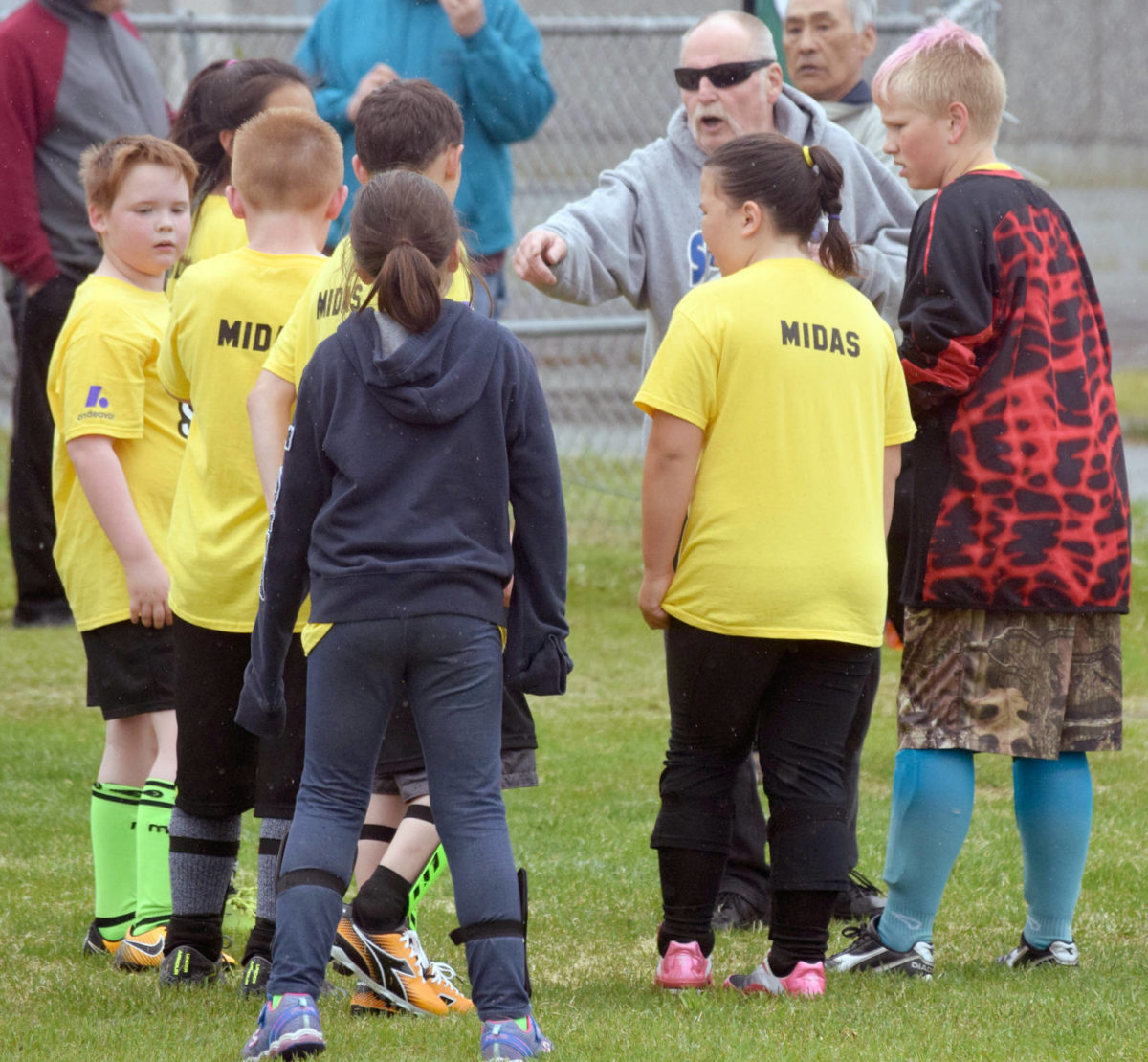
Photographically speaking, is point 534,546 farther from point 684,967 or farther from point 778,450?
point 684,967

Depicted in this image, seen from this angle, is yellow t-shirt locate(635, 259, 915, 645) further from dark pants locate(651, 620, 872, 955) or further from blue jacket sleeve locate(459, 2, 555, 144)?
blue jacket sleeve locate(459, 2, 555, 144)

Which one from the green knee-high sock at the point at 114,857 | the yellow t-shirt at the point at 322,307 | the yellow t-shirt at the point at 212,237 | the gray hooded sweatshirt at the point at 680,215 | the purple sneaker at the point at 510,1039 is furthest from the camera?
the gray hooded sweatshirt at the point at 680,215

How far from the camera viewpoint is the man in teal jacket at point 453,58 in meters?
6.51

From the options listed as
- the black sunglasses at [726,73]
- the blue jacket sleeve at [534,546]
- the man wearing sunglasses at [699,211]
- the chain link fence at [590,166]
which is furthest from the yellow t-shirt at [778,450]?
the chain link fence at [590,166]

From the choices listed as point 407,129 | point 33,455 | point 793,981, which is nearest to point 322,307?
point 407,129

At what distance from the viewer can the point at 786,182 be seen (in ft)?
10.9

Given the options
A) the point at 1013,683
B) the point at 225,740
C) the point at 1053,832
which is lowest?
the point at 1053,832

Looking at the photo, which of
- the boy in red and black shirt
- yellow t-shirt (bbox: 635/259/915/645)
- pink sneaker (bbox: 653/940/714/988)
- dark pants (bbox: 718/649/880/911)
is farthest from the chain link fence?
pink sneaker (bbox: 653/940/714/988)

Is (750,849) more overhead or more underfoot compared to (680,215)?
more underfoot

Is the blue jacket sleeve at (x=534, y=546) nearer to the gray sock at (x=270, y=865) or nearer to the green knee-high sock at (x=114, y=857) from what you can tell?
the gray sock at (x=270, y=865)

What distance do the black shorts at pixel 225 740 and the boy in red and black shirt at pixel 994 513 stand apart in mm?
1245

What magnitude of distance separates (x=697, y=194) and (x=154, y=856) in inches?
81.1

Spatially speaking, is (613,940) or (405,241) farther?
(613,940)

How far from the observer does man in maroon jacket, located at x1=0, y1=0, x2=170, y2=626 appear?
6.86 meters
